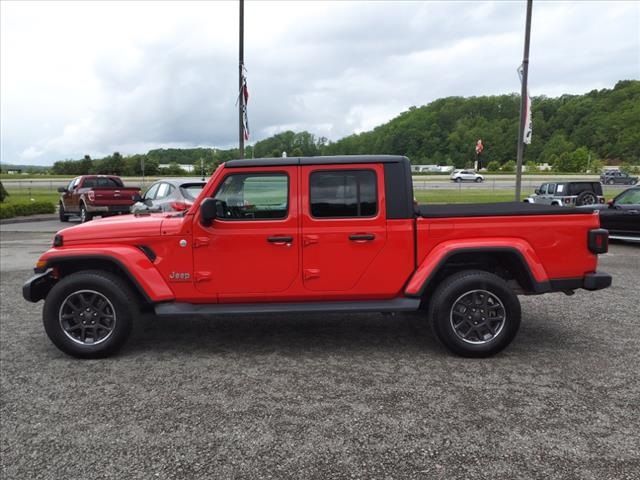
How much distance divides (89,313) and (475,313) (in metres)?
3.54

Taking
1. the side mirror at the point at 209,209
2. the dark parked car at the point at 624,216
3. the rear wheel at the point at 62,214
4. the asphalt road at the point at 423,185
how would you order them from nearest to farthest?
the side mirror at the point at 209,209
the dark parked car at the point at 624,216
the rear wheel at the point at 62,214
the asphalt road at the point at 423,185

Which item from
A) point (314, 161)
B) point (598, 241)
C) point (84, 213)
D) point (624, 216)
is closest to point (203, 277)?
point (314, 161)

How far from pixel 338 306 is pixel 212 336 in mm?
1571

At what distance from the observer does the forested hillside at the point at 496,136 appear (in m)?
90.2

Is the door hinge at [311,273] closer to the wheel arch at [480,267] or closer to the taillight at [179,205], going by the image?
the wheel arch at [480,267]

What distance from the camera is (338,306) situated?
14.0 ft

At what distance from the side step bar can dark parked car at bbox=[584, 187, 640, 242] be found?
8.31m

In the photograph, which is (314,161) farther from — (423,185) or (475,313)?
(423,185)

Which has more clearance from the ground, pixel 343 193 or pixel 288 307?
pixel 343 193

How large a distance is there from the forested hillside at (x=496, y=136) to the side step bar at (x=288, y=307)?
228ft

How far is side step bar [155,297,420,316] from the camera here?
4.20 metres

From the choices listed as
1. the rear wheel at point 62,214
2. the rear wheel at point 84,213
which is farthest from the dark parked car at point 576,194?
the rear wheel at point 62,214

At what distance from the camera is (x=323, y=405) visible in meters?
3.39

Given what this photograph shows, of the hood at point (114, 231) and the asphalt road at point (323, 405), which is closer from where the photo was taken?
the asphalt road at point (323, 405)
